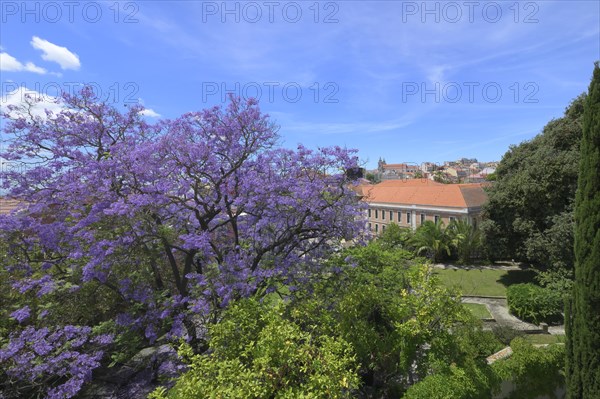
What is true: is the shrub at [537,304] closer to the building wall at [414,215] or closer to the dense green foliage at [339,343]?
the dense green foliage at [339,343]

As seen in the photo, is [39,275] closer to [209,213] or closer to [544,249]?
[209,213]

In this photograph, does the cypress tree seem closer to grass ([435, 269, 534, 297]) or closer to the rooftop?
grass ([435, 269, 534, 297])

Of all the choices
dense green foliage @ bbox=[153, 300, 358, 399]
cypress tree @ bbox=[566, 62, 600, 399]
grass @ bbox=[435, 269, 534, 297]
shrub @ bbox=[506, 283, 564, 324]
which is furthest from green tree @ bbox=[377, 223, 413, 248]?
dense green foliage @ bbox=[153, 300, 358, 399]

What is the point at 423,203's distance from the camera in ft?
122

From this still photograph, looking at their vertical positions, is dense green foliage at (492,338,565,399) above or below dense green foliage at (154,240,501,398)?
below

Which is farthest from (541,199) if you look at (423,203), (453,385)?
(453,385)

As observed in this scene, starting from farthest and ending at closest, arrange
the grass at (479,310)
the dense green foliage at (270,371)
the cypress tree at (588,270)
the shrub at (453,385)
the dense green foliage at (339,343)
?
the grass at (479,310), the cypress tree at (588,270), the shrub at (453,385), the dense green foliage at (339,343), the dense green foliage at (270,371)

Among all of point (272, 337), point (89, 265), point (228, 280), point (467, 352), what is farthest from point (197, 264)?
point (467, 352)

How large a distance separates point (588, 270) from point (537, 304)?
1157 centimetres

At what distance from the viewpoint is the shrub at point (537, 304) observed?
1536 cm

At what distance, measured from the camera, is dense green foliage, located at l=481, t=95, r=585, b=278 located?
1805 cm

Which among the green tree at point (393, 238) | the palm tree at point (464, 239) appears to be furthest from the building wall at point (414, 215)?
the palm tree at point (464, 239)

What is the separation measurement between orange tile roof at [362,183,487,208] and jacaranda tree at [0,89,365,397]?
74.0 feet

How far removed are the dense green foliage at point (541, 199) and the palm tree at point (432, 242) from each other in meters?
5.66
